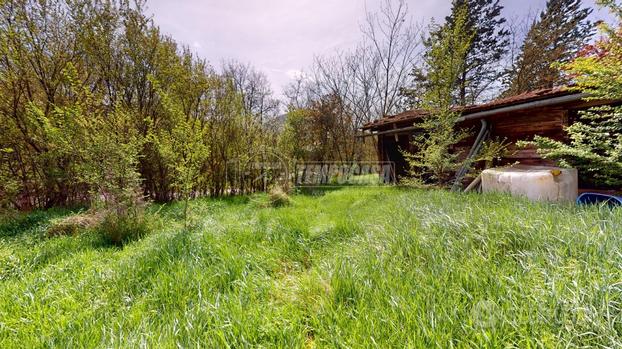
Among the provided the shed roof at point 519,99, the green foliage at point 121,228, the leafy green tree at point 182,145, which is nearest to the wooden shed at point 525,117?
the shed roof at point 519,99

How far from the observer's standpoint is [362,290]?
65.2 inches

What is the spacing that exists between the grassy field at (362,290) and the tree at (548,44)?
501 inches

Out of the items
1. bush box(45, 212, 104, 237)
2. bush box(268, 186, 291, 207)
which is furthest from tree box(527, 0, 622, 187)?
bush box(45, 212, 104, 237)

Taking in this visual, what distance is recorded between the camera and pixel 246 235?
133 inches

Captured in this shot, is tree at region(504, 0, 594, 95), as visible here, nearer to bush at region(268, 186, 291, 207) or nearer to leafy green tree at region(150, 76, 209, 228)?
bush at region(268, 186, 291, 207)

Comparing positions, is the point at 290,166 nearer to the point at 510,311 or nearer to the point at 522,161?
the point at 522,161

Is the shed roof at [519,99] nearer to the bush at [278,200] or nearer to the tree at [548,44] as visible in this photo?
the bush at [278,200]

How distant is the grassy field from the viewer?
3.81ft

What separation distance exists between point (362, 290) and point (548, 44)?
16.4 meters

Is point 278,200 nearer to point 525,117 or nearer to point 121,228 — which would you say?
point 121,228

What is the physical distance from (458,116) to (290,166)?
257 inches

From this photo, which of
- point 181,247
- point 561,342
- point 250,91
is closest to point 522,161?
point 561,342

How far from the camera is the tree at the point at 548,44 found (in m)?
10.3

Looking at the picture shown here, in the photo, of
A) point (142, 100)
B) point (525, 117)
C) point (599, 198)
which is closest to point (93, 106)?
point (142, 100)
